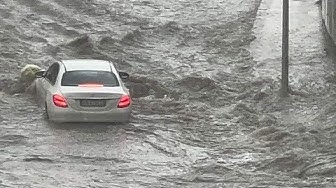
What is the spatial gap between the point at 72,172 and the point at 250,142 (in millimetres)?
5273

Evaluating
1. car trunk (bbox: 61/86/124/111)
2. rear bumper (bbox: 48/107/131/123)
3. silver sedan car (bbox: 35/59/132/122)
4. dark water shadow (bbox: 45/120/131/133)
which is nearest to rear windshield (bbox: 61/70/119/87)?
silver sedan car (bbox: 35/59/132/122)

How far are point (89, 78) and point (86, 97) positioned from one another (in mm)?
1104

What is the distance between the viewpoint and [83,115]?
19516 millimetres

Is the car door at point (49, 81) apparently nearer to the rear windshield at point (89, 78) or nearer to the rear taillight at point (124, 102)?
the rear windshield at point (89, 78)

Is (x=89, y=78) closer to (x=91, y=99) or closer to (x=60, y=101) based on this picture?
(x=91, y=99)

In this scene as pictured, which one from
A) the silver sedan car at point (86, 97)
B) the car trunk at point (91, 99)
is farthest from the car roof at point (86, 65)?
the car trunk at point (91, 99)

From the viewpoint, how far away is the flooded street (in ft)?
53.7

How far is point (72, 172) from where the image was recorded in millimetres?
15828

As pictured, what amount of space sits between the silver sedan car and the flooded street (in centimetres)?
35

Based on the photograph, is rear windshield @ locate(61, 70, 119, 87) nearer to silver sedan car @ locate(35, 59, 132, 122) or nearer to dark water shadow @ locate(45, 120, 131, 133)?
silver sedan car @ locate(35, 59, 132, 122)

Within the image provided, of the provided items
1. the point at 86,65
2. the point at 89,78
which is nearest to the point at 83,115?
the point at 89,78

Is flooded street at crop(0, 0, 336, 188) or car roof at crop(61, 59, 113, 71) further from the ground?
car roof at crop(61, 59, 113, 71)

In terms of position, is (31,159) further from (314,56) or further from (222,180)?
(314,56)

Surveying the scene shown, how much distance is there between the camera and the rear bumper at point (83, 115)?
19484mm
